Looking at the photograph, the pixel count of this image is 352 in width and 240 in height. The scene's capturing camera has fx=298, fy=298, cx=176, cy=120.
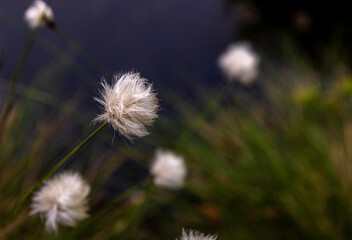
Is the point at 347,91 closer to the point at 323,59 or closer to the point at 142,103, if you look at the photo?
the point at 323,59

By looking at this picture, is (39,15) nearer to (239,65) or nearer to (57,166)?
(57,166)

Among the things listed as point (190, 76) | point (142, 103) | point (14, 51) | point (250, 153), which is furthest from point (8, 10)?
point (142, 103)

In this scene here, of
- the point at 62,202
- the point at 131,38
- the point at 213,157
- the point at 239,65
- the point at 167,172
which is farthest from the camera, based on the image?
the point at 131,38

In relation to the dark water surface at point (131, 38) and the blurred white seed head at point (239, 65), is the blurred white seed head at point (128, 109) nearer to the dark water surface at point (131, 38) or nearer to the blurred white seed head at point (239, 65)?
the blurred white seed head at point (239, 65)

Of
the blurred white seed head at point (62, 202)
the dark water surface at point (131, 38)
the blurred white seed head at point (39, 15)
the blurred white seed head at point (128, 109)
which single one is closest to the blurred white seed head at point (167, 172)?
the blurred white seed head at point (62, 202)

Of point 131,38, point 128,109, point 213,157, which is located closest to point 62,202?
point 128,109

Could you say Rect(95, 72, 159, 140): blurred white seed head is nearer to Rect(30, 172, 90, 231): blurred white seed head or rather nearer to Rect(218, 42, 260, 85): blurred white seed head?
Rect(30, 172, 90, 231): blurred white seed head
